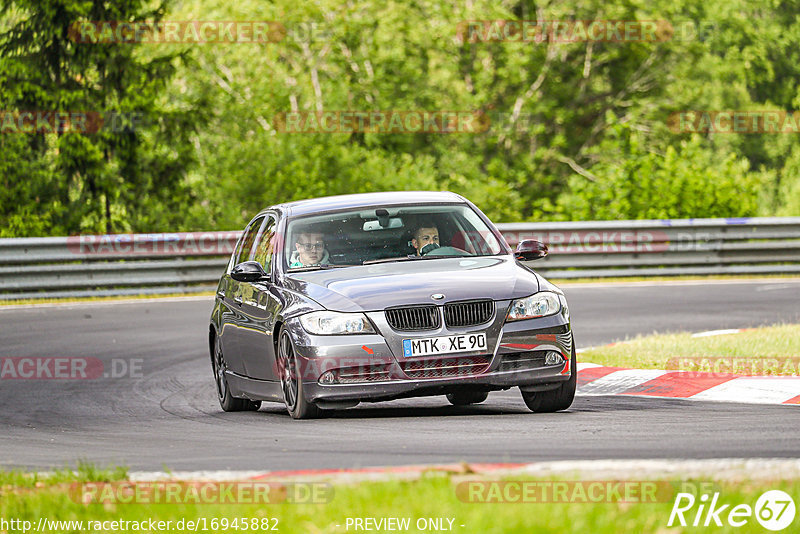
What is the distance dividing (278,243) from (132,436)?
2066 mm

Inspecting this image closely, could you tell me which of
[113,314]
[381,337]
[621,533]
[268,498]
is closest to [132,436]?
[381,337]

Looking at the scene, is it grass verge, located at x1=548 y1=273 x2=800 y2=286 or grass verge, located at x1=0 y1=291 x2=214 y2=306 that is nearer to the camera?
grass verge, located at x1=0 y1=291 x2=214 y2=306

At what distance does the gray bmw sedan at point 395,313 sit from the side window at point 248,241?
986mm

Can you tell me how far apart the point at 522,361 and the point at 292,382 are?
5.02 feet

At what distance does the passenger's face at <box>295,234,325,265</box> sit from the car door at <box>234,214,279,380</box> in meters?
0.28

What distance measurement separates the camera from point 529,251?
33.0ft

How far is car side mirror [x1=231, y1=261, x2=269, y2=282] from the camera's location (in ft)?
33.0

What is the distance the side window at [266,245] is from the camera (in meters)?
10.5

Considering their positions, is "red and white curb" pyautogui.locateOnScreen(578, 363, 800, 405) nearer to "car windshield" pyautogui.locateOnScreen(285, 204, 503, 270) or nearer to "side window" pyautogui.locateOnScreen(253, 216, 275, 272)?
"car windshield" pyautogui.locateOnScreen(285, 204, 503, 270)

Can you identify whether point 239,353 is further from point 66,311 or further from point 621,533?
point 66,311

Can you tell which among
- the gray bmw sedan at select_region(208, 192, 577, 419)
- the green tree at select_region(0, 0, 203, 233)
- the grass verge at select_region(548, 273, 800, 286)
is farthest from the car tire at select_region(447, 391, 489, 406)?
the green tree at select_region(0, 0, 203, 233)

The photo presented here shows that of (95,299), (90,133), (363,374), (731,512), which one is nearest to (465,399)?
(363,374)

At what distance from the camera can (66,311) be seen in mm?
20016

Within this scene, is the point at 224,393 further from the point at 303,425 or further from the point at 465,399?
the point at 303,425
